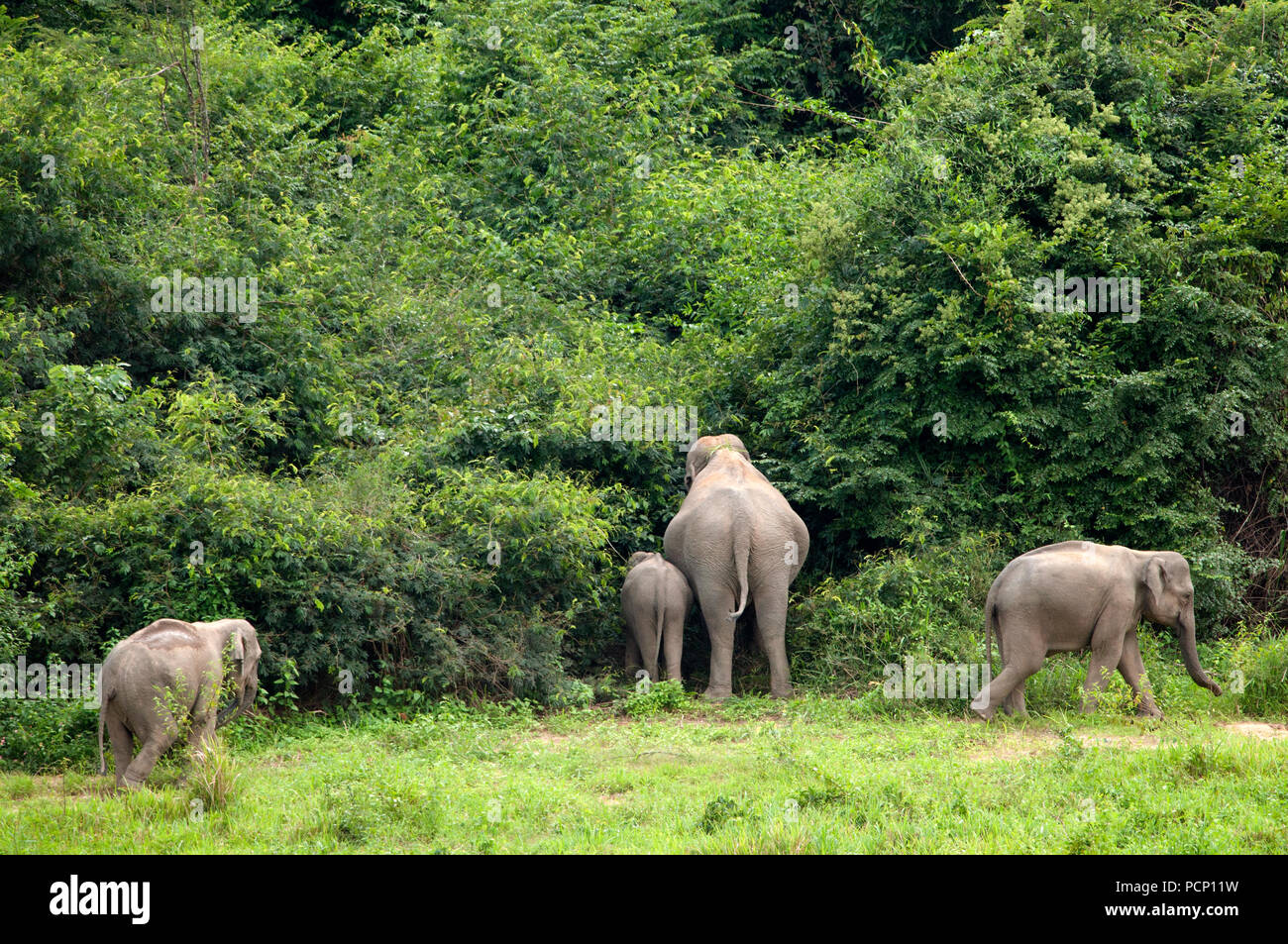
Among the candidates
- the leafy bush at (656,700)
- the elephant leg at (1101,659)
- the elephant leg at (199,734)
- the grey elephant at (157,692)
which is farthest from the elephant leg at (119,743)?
the elephant leg at (1101,659)

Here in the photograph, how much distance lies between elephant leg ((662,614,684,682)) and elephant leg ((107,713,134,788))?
15.9 ft

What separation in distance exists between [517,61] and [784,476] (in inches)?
365

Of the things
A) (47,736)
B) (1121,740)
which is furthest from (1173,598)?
(47,736)

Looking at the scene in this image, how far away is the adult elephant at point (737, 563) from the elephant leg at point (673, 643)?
277 mm

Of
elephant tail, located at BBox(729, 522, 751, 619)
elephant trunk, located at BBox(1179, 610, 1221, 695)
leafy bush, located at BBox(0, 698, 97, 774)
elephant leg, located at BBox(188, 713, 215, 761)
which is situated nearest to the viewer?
elephant leg, located at BBox(188, 713, 215, 761)

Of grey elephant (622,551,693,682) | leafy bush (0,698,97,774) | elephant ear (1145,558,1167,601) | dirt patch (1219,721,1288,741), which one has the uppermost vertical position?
elephant ear (1145,558,1167,601)

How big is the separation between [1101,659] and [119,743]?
693 cm

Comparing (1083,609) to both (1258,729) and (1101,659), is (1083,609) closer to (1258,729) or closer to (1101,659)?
(1101,659)

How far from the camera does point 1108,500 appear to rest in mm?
12961

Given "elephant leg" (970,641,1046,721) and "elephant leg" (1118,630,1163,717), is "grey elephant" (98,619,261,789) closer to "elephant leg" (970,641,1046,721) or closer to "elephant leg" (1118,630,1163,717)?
"elephant leg" (970,641,1046,721)

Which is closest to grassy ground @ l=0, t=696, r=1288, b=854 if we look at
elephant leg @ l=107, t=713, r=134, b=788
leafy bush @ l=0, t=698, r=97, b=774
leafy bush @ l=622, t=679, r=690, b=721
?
elephant leg @ l=107, t=713, r=134, b=788

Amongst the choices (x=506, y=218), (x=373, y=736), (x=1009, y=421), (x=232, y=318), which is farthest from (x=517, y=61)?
(x=373, y=736)

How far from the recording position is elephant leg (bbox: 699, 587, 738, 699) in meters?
12.1

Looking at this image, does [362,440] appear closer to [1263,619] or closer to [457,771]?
[457,771]
